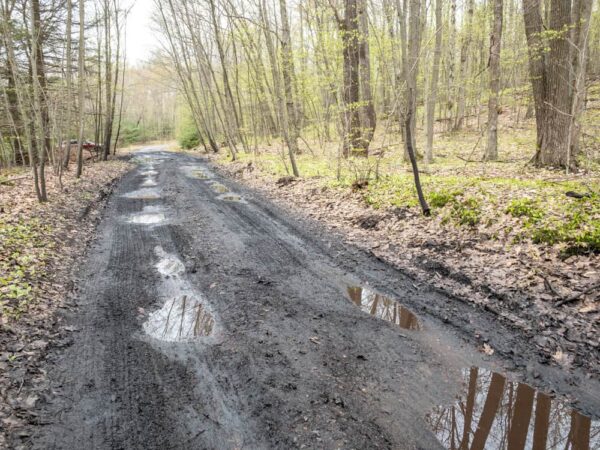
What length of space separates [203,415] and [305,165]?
1316 centimetres

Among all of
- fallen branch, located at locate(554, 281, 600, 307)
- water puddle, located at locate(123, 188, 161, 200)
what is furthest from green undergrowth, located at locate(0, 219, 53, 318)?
fallen branch, located at locate(554, 281, 600, 307)

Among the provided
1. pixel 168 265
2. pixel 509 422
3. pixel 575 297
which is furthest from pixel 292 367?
pixel 575 297

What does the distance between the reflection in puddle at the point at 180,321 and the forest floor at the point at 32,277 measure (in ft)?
3.27

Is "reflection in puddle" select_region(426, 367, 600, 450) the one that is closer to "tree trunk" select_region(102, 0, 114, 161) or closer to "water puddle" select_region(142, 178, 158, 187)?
"water puddle" select_region(142, 178, 158, 187)

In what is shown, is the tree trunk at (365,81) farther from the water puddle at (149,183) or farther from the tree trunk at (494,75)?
the water puddle at (149,183)

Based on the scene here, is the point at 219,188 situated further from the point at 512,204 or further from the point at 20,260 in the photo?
the point at 512,204

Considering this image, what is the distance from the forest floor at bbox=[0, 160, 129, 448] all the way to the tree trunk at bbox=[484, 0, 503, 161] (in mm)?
11732

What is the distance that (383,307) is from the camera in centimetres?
469

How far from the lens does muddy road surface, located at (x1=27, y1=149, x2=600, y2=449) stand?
278 cm

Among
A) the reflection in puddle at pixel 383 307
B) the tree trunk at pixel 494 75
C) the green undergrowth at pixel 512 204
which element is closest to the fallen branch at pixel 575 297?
the green undergrowth at pixel 512 204

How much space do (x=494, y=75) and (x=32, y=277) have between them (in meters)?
12.8

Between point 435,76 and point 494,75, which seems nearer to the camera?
point 494,75

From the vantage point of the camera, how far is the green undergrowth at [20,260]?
449 cm

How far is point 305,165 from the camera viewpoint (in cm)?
1539
